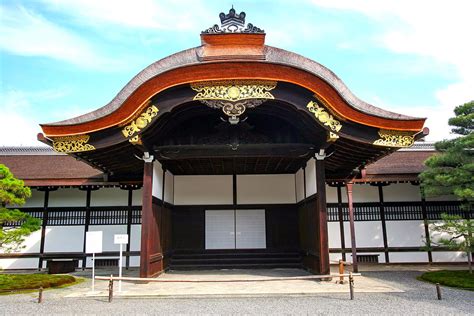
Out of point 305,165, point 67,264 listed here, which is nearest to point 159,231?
point 67,264

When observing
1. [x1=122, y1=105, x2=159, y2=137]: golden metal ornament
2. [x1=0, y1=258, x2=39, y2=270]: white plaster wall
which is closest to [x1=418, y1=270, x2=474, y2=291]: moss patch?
[x1=122, y1=105, x2=159, y2=137]: golden metal ornament

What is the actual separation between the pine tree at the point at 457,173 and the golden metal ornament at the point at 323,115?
354 cm

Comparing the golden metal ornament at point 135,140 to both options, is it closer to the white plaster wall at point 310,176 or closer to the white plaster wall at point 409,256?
the white plaster wall at point 310,176

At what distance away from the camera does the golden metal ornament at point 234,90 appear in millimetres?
8023

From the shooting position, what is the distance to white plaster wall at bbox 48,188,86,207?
42.5 feet

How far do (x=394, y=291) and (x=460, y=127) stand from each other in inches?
206

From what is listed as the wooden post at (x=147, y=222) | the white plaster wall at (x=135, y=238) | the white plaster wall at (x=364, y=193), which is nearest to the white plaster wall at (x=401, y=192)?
the white plaster wall at (x=364, y=193)

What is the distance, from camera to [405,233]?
1274 centimetres

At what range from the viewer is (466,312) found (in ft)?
19.7

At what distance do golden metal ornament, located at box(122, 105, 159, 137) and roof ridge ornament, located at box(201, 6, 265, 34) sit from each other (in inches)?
83.1

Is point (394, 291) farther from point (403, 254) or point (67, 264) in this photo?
point (67, 264)

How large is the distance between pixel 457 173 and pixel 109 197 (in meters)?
10.7

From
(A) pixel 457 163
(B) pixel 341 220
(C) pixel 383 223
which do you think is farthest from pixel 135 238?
(A) pixel 457 163

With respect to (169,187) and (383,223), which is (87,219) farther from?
(383,223)
